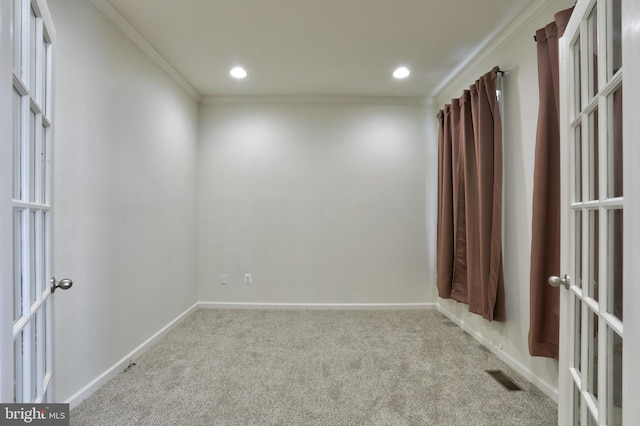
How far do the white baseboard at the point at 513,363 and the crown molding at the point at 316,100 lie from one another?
246 cm

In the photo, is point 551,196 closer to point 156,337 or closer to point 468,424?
point 468,424

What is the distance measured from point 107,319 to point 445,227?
Answer: 291 cm

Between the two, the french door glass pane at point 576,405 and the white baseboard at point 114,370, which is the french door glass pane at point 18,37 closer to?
the white baseboard at point 114,370

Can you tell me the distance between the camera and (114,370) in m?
2.00

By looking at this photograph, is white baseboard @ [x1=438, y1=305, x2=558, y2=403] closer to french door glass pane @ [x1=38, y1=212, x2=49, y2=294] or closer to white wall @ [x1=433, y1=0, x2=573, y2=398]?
white wall @ [x1=433, y1=0, x2=573, y2=398]

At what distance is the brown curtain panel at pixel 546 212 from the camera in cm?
173

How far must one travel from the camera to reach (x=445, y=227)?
296cm

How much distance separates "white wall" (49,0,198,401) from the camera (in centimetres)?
164

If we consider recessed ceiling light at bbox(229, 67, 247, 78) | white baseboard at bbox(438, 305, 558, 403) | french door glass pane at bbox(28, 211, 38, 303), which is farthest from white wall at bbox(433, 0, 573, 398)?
french door glass pane at bbox(28, 211, 38, 303)
